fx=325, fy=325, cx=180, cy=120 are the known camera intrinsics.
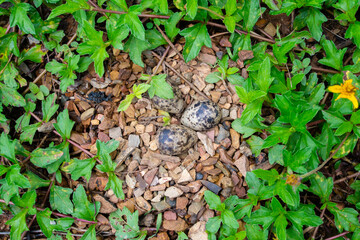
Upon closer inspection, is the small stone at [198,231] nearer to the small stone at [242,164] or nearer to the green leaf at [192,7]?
the small stone at [242,164]

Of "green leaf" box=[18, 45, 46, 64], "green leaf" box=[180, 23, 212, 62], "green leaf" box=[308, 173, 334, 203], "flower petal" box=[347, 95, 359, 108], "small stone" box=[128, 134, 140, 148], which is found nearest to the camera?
"flower petal" box=[347, 95, 359, 108]

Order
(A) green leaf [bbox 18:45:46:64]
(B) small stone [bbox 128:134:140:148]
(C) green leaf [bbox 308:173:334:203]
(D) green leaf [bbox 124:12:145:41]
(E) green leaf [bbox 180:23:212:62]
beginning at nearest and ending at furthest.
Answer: (D) green leaf [bbox 124:12:145:41], (C) green leaf [bbox 308:173:334:203], (E) green leaf [bbox 180:23:212:62], (B) small stone [bbox 128:134:140:148], (A) green leaf [bbox 18:45:46:64]

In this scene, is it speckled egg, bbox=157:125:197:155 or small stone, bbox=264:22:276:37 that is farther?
small stone, bbox=264:22:276:37

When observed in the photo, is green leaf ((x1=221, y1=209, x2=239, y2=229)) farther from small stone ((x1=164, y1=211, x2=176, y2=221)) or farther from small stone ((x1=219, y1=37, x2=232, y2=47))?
small stone ((x1=219, y1=37, x2=232, y2=47))

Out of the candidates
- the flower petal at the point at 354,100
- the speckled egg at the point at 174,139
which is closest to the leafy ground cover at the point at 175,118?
the flower petal at the point at 354,100

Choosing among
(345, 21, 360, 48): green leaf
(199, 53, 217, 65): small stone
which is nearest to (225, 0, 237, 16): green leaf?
(199, 53, 217, 65): small stone

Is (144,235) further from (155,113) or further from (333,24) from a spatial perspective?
(333,24)
